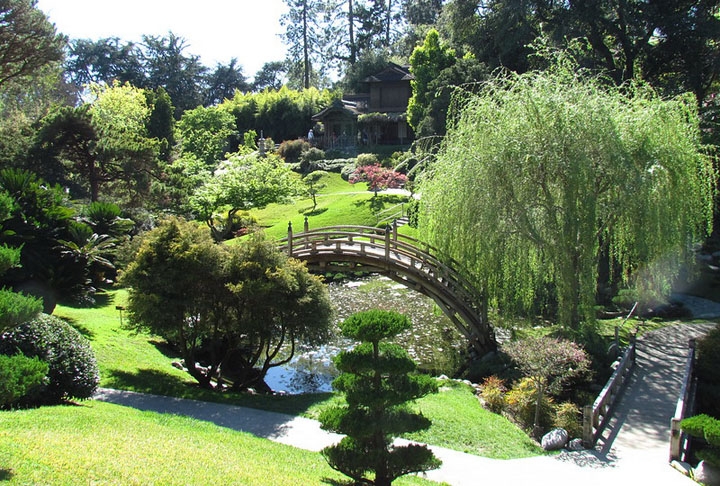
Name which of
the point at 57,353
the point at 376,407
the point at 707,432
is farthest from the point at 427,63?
the point at 376,407

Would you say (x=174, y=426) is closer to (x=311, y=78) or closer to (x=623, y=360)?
(x=623, y=360)

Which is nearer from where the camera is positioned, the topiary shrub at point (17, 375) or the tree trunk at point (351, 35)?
the topiary shrub at point (17, 375)

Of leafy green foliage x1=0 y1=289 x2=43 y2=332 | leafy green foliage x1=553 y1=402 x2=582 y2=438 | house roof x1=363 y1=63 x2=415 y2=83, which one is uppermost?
house roof x1=363 y1=63 x2=415 y2=83

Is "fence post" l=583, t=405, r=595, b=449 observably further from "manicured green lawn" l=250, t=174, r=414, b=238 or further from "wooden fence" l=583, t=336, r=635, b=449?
"manicured green lawn" l=250, t=174, r=414, b=238

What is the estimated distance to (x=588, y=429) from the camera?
38.1ft

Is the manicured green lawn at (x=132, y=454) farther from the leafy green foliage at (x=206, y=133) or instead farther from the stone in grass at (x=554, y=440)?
the leafy green foliage at (x=206, y=133)

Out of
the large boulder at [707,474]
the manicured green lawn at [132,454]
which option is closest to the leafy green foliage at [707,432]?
the large boulder at [707,474]

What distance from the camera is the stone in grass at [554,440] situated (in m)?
11.8

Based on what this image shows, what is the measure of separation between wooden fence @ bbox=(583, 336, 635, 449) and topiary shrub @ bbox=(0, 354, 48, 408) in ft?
33.2

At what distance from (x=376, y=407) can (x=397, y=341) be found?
13288 mm

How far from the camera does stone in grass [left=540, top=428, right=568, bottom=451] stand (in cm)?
1175

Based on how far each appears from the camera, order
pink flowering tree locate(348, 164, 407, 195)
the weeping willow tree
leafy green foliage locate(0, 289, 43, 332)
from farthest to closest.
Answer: pink flowering tree locate(348, 164, 407, 195)
the weeping willow tree
leafy green foliage locate(0, 289, 43, 332)

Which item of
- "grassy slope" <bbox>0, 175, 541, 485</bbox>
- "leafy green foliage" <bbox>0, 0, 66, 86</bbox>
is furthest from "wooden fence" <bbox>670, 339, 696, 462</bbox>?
"leafy green foliage" <bbox>0, 0, 66, 86</bbox>

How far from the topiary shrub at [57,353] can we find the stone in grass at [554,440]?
9.15 m
